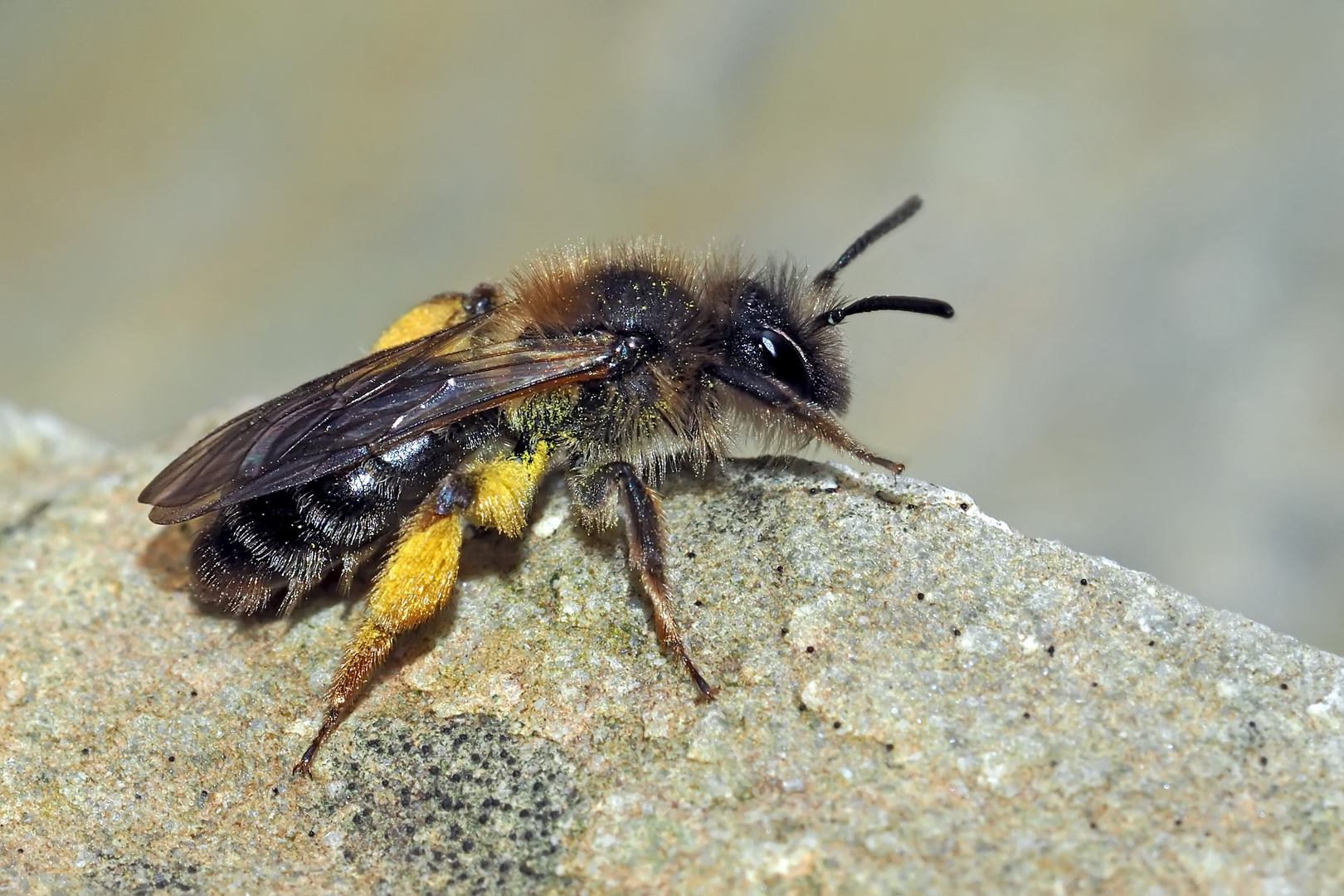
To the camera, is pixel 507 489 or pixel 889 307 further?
pixel 889 307

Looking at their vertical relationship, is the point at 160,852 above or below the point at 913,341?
below

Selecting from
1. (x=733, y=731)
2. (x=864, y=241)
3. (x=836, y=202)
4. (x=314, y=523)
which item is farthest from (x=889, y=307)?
(x=836, y=202)

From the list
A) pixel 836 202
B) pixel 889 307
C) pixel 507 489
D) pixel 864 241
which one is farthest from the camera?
pixel 836 202

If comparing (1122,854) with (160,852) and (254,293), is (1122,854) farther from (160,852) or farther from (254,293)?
(254,293)

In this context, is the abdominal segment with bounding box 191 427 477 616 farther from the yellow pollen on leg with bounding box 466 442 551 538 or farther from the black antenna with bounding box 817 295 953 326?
the black antenna with bounding box 817 295 953 326

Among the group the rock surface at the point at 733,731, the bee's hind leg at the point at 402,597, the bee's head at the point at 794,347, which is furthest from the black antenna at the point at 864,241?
the bee's hind leg at the point at 402,597

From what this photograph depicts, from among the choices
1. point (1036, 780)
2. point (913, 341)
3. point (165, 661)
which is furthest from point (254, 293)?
point (1036, 780)

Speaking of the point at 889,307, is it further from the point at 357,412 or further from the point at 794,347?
the point at 357,412

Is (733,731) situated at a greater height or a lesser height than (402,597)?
greater
